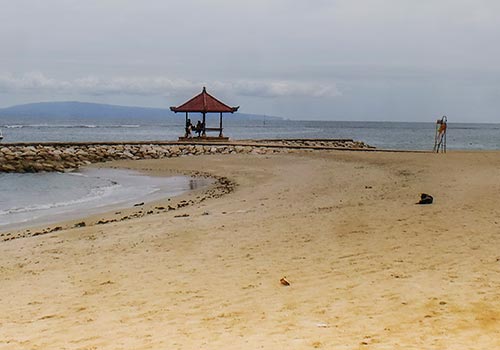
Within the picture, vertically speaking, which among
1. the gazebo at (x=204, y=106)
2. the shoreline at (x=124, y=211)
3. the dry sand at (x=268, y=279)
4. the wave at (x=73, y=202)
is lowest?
the wave at (x=73, y=202)

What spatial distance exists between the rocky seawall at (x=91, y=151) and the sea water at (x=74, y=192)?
217cm

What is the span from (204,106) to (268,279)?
2737 cm

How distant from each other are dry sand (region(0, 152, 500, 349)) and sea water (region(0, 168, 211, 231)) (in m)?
2.86

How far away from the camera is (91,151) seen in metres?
28.2

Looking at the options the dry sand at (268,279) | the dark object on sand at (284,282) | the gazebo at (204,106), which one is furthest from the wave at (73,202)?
the gazebo at (204,106)

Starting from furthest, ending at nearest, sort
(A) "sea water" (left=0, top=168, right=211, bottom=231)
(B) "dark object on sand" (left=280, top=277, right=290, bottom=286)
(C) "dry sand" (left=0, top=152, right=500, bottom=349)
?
1. (A) "sea water" (left=0, top=168, right=211, bottom=231)
2. (B) "dark object on sand" (left=280, top=277, right=290, bottom=286)
3. (C) "dry sand" (left=0, top=152, right=500, bottom=349)

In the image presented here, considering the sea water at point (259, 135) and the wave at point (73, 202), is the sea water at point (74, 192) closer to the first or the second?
Answer: the wave at point (73, 202)

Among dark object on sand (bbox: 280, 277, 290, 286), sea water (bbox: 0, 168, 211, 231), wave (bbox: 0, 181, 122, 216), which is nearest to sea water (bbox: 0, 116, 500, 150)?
sea water (bbox: 0, 168, 211, 231)

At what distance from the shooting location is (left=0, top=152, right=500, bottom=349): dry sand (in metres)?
4.62

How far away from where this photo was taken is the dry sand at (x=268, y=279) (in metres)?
4.62

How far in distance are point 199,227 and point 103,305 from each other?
3851 mm

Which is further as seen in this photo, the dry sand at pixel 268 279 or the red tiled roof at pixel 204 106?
the red tiled roof at pixel 204 106

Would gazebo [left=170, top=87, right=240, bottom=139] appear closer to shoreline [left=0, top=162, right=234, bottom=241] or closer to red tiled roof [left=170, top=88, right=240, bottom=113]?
red tiled roof [left=170, top=88, right=240, bottom=113]

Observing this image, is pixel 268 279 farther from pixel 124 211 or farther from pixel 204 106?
pixel 204 106
